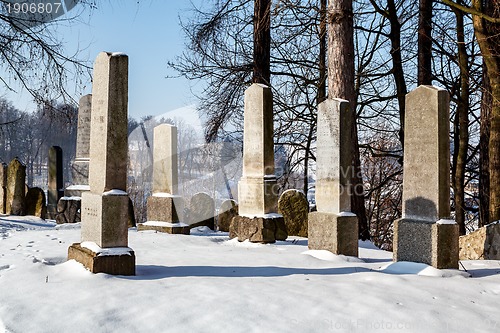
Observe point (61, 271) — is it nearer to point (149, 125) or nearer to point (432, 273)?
point (432, 273)

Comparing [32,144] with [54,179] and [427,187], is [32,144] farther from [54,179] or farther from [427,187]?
[427,187]

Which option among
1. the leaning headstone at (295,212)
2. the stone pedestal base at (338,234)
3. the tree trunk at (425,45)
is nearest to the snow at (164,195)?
the leaning headstone at (295,212)

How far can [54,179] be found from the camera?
576 inches

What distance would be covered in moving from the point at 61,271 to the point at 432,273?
4.26 metres

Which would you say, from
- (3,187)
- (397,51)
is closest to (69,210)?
(3,187)

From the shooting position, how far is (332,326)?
11.4 ft

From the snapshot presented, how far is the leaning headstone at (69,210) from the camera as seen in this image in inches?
477

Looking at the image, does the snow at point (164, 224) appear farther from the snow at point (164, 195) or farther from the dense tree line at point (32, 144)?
the dense tree line at point (32, 144)

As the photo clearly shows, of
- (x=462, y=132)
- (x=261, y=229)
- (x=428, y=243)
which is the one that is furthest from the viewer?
(x=462, y=132)

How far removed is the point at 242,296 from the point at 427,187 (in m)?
3.28

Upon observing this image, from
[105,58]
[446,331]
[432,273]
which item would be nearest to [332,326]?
[446,331]

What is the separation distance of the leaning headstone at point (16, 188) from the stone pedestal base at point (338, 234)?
1062 centimetres

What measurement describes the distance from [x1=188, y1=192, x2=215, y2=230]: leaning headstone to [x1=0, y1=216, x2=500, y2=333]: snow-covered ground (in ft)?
19.0

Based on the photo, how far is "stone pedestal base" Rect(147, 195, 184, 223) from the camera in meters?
9.51
